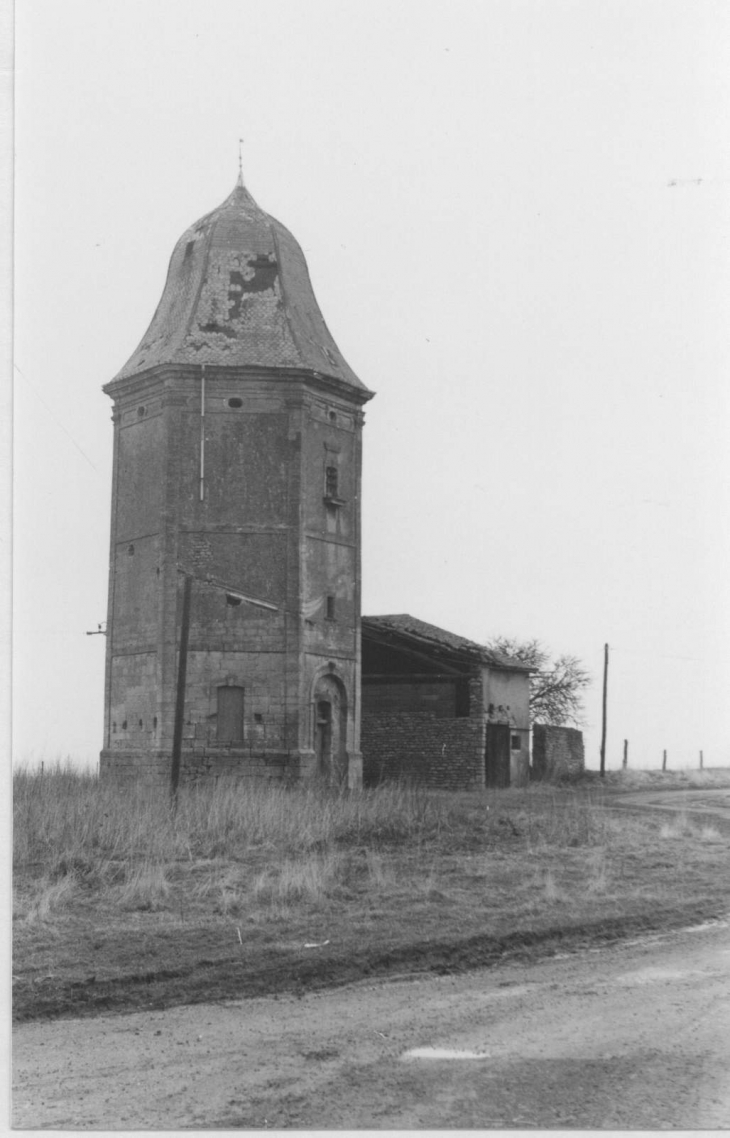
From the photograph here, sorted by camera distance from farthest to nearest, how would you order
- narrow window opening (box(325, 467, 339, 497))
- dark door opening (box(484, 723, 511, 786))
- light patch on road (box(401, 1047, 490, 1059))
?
dark door opening (box(484, 723, 511, 786)), narrow window opening (box(325, 467, 339, 497)), light patch on road (box(401, 1047, 490, 1059))

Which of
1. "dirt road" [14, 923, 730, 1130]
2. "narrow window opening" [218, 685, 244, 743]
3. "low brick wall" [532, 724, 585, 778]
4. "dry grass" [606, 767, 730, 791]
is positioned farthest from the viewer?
"low brick wall" [532, 724, 585, 778]

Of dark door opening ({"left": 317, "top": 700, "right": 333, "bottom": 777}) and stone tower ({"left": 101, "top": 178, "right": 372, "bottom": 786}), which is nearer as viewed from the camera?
stone tower ({"left": 101, "top": 178, "right": 372, "bottom": 786})

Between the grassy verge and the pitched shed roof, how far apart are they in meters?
15.0

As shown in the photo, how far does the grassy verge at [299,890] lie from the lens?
1221cm

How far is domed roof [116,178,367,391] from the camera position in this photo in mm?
34531

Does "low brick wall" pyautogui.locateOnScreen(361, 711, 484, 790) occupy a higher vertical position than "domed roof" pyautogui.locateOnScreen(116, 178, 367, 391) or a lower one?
lower

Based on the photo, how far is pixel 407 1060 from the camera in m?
9.01

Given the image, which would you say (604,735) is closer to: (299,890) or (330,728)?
(330,728)

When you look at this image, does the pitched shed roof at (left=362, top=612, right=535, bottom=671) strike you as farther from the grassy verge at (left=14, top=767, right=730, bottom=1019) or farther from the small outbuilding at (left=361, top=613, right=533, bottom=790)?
the grassy verge at (left=14, top=767, right=730, bottom=1019)

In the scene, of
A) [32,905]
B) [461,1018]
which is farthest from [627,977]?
[32,905]

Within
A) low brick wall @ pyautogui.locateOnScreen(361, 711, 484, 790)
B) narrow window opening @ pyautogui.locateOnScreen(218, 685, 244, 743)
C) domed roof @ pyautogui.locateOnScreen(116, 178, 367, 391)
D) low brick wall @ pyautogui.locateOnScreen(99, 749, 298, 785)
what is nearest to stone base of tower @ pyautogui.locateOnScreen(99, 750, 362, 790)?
low brick wall @ pyautogui.locateOnScreen(99, 749, 298, 785)

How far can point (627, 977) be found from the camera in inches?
466

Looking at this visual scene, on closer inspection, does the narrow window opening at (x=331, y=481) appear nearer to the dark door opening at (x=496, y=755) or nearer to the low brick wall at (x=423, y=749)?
the low brick wall at (x=423, y=749)

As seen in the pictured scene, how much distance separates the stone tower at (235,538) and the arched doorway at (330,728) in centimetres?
5
